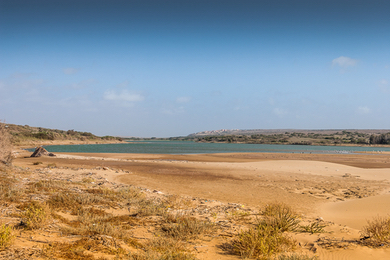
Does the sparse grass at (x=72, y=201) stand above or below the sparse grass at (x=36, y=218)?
below

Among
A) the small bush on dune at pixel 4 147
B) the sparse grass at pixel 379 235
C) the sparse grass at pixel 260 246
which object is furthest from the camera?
the small bush on dune at pixel 4 147

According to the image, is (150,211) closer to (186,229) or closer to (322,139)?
(186,229)

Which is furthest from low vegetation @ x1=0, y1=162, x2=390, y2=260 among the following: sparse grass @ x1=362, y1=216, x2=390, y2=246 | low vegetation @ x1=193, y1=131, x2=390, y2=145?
low vegetation @ x1=193, y1=131, x2=390, y2=145

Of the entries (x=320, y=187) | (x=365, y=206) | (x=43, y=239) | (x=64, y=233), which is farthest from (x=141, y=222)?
(x=320, y=187)

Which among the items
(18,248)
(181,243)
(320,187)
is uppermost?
(18,248)

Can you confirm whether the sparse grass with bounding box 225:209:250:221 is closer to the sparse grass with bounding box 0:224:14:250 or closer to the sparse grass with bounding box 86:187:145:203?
the sparse grass with bounding box 86:187:145:203

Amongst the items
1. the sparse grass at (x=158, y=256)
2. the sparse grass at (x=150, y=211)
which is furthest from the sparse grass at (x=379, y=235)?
the sparse grass at (x=150, y=211)

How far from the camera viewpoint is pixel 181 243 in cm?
517

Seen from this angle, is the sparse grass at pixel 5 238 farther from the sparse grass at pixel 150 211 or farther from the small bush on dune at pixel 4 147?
the small bush on dune at pixel 4 147

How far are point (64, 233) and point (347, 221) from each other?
8.16m

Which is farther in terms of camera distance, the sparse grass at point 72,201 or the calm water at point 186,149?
the calm water at point 186,149

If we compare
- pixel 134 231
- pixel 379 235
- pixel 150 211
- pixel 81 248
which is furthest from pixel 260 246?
pixel 150 211

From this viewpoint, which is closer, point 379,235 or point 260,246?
point 260,246

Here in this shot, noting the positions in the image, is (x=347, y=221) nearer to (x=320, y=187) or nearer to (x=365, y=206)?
(x=365, y=206)
